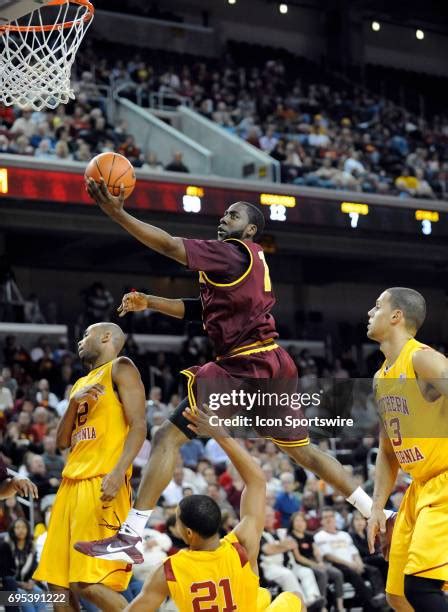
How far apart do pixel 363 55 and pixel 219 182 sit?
42.2 feet

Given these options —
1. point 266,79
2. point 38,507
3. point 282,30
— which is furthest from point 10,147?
point 282,30

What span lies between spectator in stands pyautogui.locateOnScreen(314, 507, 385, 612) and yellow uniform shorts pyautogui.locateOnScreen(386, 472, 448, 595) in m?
6.22

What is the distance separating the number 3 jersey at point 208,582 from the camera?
17.1ft

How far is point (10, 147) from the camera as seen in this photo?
16.6 metres

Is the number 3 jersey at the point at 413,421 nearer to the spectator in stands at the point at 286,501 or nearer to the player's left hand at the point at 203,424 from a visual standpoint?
the player's left hand at the point at 203,424

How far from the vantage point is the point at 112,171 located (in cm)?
639

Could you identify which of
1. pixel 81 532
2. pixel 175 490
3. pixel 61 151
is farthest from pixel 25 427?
pixel 81 532

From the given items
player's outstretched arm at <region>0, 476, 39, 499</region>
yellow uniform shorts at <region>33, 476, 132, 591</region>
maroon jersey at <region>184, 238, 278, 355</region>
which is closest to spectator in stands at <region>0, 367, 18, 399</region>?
player's outstretched arm at <region>0, 476, 39, 499</region>

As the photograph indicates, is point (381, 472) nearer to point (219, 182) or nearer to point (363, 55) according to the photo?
point (219, 182)

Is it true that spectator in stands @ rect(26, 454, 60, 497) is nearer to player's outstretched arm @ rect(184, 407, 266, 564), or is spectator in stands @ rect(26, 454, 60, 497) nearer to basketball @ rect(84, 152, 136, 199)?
basketball @ rect(84, 152, 136, 199)

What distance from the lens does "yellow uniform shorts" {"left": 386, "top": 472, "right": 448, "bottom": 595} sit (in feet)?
18.2

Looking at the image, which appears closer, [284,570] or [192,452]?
[284,570]

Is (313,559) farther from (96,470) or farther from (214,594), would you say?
(214,594)

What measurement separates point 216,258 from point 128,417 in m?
1.10
